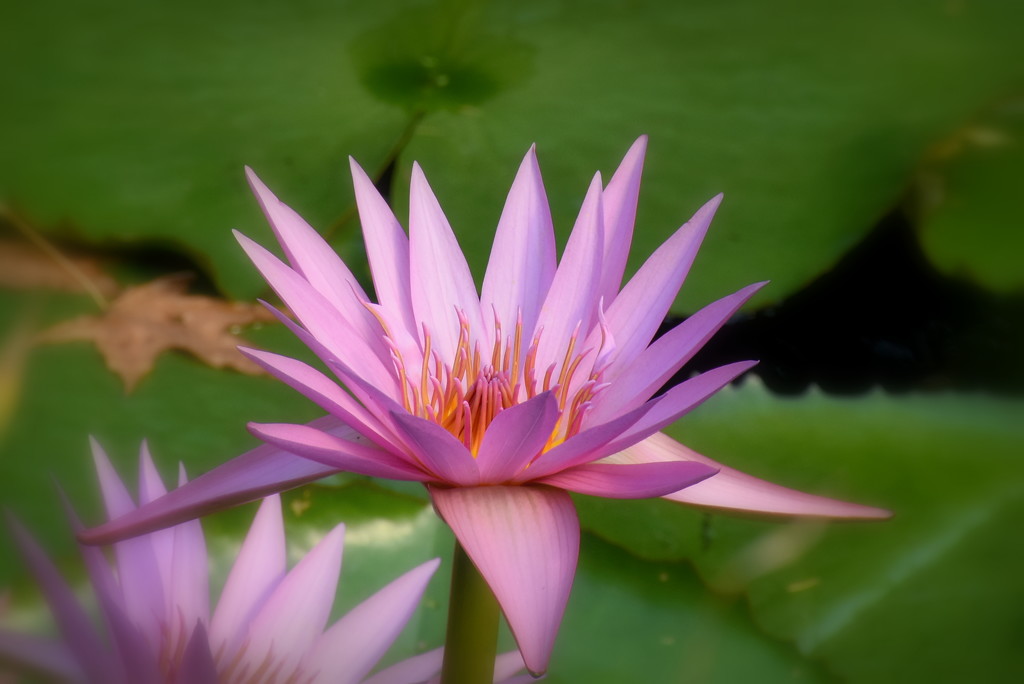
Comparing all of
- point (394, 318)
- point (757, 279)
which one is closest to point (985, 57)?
point (757, 279)

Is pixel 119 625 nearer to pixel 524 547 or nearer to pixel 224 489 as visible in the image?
pixel 224 489

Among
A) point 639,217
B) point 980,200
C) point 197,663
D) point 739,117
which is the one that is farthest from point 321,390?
point 980,200

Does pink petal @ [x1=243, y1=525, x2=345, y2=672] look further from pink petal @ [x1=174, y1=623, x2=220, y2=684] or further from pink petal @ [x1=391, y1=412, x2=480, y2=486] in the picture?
pink petal @ [x1=391, y1=412, x2=480, y2=486]

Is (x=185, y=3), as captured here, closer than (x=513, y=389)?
No

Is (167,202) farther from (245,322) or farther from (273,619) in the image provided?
(273,619)

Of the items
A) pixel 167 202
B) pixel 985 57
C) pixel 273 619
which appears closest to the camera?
pixel 273 619

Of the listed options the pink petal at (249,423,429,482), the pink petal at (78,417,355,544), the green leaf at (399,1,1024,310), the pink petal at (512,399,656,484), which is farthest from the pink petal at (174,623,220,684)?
the green leaf at (399,1,1024,310)
